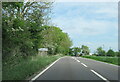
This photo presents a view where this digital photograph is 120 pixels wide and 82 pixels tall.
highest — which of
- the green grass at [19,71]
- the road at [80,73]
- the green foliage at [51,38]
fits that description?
the green foliage at [51,38]

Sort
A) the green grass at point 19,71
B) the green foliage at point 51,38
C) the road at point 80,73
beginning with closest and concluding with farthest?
the green grass at point 19,71
the road at point 80,73
the green foliage at point 51,38

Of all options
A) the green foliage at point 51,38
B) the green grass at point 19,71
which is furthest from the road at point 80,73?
the green foliage at point 51,38

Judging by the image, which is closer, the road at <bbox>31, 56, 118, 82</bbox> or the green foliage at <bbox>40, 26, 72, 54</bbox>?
the road at <bbox>31, 56, 118, 82</bbox>

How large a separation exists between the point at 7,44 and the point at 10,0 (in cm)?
258

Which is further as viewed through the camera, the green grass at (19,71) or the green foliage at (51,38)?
the green foliage at (51,38)

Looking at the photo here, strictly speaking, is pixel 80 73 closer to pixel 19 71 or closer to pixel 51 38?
pixel 19 71

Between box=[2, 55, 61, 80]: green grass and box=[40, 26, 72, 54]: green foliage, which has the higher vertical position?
box=[40, 26, 72, 54]: green foliage

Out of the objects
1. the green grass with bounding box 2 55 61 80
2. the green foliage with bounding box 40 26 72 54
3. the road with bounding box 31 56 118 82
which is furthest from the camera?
the green foliage with bounding box 40 26 72 54

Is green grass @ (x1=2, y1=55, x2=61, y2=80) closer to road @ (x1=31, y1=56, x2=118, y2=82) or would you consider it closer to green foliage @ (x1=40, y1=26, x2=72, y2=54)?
road @ (x1=31, y1=56, x2=118, y2=82)

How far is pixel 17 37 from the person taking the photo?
1084cm

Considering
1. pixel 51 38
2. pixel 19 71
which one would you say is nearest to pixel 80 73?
pixel 19 71

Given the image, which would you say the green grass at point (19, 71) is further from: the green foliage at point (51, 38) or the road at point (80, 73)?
the green foliage at point (51, 38)

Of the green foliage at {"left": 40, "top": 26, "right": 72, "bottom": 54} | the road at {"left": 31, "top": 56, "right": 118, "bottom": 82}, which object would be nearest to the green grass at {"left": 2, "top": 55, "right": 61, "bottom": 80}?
the road at {"left": 31, "top": 56, "right": 118, "bottom": 82}

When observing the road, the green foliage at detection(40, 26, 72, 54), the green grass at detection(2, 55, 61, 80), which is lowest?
the road
